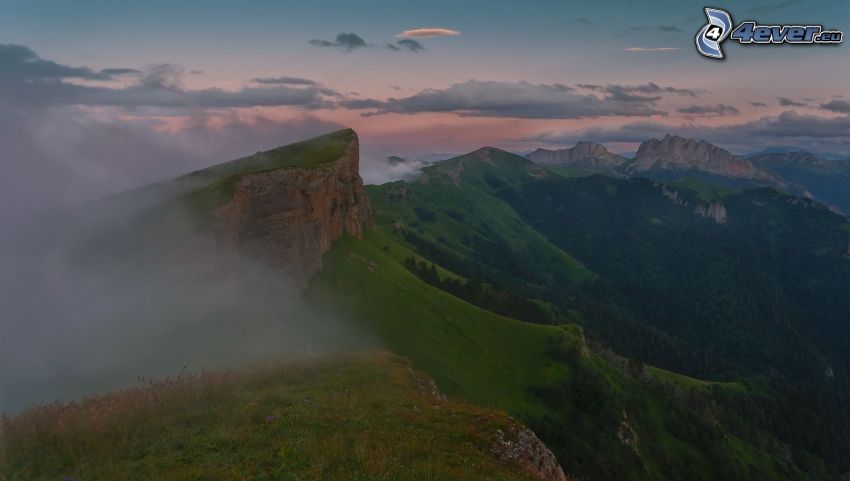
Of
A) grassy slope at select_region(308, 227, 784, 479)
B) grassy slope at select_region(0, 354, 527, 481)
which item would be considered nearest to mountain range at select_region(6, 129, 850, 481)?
grassy slope at select_region(0, 354, 527, 481)

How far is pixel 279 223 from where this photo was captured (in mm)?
85250

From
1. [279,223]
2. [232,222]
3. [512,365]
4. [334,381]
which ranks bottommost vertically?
[512,365]

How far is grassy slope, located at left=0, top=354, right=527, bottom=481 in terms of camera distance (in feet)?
44.7

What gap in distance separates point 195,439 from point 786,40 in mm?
67694

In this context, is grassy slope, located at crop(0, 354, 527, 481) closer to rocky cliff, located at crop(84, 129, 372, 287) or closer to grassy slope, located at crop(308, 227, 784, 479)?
rocky cliff, located at crop(84, 129, 372, 287)

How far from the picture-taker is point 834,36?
5100 cm

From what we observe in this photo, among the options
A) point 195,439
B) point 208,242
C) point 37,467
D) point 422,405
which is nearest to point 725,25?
point 422,405

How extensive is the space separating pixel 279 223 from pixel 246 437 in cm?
7325

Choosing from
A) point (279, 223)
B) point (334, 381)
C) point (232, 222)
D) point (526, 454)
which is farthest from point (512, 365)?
point (526, 454)

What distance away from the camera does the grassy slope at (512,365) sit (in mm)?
84188

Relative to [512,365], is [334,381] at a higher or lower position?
higher

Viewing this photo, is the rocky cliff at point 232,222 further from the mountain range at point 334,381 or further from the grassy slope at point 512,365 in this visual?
the grassy slope at point 512,365

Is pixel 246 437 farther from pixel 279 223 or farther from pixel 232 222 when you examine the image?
pixel 279 223

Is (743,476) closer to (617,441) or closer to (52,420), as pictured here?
(617,441)
